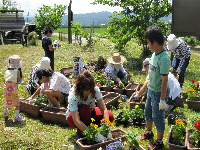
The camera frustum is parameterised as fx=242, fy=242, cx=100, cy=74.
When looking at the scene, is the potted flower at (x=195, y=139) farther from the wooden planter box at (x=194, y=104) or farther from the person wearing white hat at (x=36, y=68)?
the person wearing white hat at (x=36, y=68)

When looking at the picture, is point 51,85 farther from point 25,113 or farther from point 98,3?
point 98,3

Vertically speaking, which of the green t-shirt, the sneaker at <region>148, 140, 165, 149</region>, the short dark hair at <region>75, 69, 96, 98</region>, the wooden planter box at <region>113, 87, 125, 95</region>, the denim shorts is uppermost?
the green t-shirt

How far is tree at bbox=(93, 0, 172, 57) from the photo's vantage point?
31.9 ft

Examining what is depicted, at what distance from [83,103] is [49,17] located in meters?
16.5

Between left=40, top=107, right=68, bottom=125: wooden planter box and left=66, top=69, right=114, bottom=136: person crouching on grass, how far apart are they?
2.26 feet

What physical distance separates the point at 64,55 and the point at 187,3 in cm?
603

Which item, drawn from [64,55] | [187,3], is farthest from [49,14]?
[187,3]

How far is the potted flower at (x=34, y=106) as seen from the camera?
4.75 metres

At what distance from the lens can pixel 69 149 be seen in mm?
3623

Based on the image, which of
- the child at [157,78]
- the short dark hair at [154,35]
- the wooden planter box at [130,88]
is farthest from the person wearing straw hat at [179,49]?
the short dark hair at [154,35]

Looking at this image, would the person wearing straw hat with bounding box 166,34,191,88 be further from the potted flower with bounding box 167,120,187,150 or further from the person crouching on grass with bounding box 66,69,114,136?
the person crouching on grass with bounding box 66,69,114,136

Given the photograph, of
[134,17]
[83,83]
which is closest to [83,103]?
[83,83]

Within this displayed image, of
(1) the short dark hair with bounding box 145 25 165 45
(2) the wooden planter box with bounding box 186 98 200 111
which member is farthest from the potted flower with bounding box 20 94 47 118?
(2) the wooden planter box with bounding box 186 98 200 111

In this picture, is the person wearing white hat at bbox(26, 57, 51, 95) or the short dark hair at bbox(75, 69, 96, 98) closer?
the short dark hair at bbox(75, 69, 96, 98)
